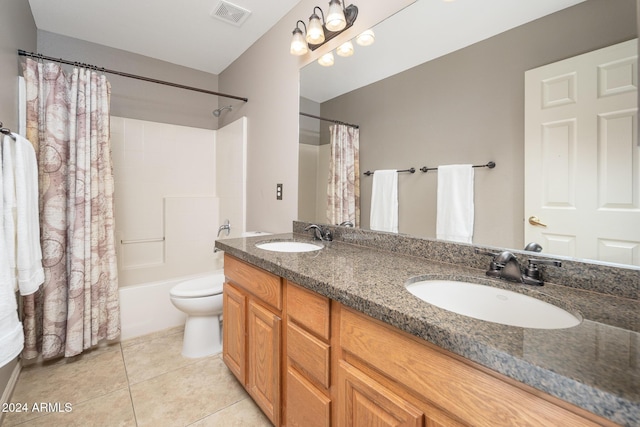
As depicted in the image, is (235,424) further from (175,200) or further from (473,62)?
(175,200)

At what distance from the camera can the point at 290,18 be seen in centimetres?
200

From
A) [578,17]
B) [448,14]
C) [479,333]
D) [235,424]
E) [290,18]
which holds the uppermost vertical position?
[290,18]

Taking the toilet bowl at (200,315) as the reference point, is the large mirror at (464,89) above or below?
above

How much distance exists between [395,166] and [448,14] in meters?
0.66

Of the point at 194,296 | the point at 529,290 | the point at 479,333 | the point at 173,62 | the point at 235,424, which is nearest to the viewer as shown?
the point at 479,333

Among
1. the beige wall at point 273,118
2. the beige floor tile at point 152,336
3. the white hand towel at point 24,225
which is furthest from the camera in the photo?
the beige floor tile at point 152,336

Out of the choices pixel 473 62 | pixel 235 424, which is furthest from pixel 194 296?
pixel 473 62

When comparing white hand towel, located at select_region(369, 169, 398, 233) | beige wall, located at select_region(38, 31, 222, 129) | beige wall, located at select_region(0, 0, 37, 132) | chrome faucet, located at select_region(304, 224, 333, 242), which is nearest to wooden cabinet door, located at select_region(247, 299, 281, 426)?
chrome faucet, located at select_region(304, 224, 333, 242)

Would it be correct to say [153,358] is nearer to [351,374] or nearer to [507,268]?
[351,374]

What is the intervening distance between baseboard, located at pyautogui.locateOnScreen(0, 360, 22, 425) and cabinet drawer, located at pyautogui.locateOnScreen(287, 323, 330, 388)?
1.58 meters

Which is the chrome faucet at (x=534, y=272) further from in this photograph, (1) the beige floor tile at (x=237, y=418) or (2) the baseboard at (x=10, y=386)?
(2) the baseboard at (x=10, y=386)

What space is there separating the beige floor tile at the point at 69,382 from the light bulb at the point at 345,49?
91.5 inches

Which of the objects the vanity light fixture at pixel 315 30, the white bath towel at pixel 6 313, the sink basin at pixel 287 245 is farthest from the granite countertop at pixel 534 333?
the vanity light fixture at pixel 315 30

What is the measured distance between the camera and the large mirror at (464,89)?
2.89 ft
